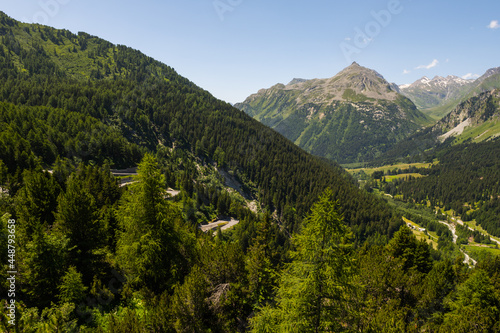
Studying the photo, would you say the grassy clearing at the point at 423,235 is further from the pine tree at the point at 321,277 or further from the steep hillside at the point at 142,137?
the pine tree at the point at 321,277

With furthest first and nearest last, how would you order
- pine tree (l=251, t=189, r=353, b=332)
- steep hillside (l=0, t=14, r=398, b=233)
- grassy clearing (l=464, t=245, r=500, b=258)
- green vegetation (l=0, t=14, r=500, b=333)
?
1. grassy clearing (l=464, t=245, r=500, b=258)
2. steep hillside (l=0, t=14, r=398, b=233)
3. green vegetation (l=0, t=14, r=500, b=333)
4. pine tree (l=251, t=189, r=353, b=332)

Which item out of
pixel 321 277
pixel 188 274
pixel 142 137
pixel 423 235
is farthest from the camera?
pixel 423 235

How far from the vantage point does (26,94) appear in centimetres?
13500

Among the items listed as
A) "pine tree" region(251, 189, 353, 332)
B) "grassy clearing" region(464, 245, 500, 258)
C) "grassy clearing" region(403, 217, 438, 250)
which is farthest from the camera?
"grassy clearing" region(403, 217, 438, 250)

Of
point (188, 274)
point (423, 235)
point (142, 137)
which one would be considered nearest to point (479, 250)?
point (423, 235)

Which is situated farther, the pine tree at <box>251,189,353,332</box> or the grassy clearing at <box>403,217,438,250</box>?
the grassy clearing at <box>403,217,438,250</box>

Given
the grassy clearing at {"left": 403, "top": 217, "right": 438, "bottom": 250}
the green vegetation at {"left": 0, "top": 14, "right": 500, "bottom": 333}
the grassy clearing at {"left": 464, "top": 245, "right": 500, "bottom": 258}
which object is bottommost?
the grassy clearing at {"left": 464, "top": 245, "right": 500, "bottom": 258}

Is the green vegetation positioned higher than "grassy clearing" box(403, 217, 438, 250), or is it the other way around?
the green vegetation

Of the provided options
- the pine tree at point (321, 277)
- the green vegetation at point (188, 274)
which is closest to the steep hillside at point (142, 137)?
the green vegetation at point (188, 274)

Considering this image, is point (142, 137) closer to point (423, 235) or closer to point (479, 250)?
point (423, 235)

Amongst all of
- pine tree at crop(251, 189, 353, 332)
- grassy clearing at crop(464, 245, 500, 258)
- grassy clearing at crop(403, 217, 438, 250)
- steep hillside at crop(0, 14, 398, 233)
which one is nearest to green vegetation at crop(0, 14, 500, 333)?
pine tree at crop(251, 189, 353, 332)

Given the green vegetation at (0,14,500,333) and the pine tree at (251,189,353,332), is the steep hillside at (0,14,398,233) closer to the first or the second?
the green vegetation at (0,14,500,333)

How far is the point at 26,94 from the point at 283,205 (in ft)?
549

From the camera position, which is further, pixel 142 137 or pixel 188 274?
pixel 142 137
